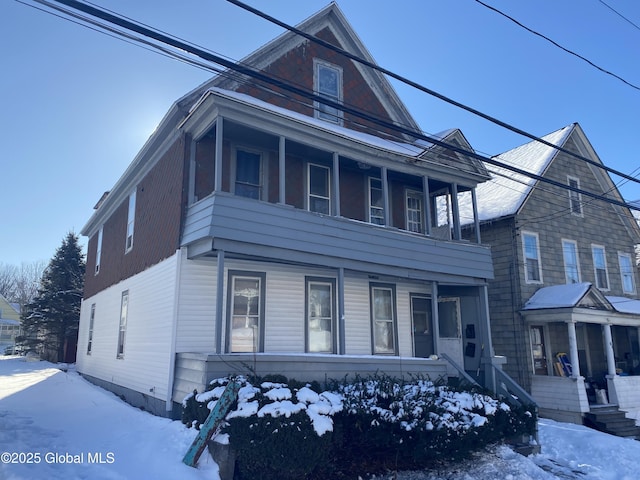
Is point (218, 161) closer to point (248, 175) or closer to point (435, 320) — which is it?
point (248, 175)

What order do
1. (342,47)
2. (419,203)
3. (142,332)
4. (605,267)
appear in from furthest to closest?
(605,267), (419,203), (342,47), (142,332)

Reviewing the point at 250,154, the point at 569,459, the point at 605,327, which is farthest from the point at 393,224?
the point at 605,327

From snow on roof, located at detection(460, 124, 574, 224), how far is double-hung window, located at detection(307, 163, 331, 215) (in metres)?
7.19

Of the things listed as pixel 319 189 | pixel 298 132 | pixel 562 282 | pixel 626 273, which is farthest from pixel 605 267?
pixel 298 132

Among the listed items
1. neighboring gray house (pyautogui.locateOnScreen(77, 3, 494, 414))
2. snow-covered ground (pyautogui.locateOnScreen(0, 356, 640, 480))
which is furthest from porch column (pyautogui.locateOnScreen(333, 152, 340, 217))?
snow-covered ground (pyautogui.locateOnScreen(0, 356, 640, 480))

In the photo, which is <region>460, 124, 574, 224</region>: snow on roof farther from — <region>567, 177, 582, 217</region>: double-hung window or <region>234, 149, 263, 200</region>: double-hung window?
<region>234, 149, 263, 200</region>: double-hung window

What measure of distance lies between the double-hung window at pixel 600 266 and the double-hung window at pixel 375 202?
11.2 meters

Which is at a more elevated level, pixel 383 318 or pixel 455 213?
pixel 455 213

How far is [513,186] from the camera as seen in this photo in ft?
62.8

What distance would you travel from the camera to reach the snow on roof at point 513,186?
59.5 ft

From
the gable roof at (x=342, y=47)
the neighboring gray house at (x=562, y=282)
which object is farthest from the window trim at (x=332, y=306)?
the neighboring gray house at (x=562, y=282)

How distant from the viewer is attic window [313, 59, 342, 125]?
14.2 meters

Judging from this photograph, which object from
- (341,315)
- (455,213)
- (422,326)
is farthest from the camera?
(422,326)

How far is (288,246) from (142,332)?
16.3 feet
